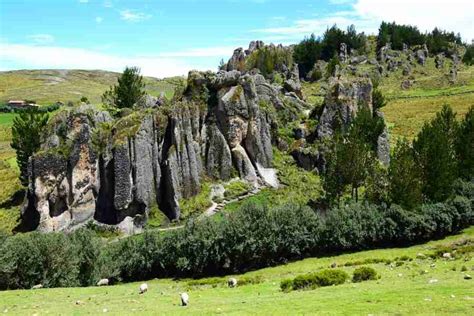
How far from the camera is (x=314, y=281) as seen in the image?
34.9 m

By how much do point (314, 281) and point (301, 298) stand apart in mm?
6036

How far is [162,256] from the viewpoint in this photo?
51.2 meters

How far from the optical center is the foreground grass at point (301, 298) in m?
24.6

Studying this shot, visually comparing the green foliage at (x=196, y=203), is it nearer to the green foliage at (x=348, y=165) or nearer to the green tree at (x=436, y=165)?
the green foliage at (x=348, y=165)

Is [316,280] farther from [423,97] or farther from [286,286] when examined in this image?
[423,97]

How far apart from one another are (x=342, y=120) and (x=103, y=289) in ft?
176

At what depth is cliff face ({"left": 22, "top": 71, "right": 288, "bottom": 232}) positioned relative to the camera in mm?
66375

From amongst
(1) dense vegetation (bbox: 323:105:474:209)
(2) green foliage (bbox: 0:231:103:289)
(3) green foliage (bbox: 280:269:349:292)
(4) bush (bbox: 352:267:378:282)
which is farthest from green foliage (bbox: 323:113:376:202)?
(2) green foliage (bbox: 0:231:103:289)

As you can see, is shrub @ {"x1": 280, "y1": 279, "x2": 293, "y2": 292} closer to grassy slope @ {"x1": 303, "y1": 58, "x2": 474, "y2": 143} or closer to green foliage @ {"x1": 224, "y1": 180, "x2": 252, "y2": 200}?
green foliage @ {"x1": 224, "y1": 180, "x2": 252, "y2": 200}

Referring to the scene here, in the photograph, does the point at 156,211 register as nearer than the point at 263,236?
No

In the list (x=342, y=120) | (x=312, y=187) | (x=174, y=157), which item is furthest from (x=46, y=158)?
(x=342, y=120)

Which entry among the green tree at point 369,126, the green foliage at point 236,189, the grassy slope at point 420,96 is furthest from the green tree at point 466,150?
the grassy slope at point 420,96

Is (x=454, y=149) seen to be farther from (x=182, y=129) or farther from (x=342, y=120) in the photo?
(x=182, y=129)

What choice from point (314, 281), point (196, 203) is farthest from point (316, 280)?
point (196, 203)
